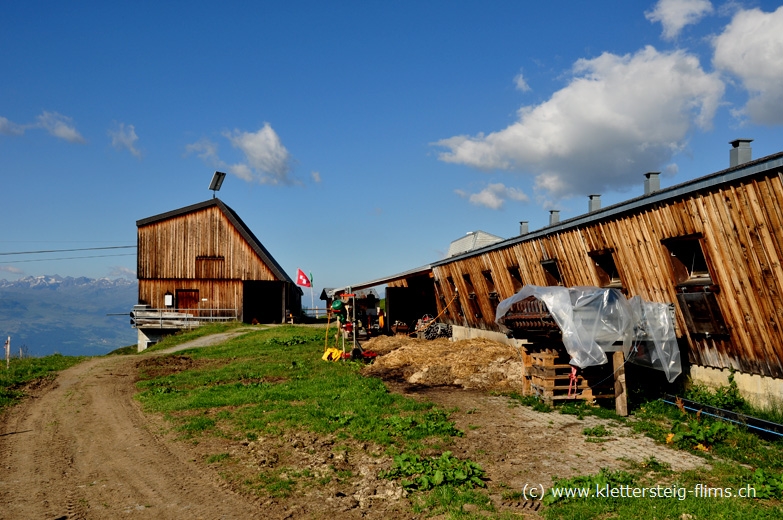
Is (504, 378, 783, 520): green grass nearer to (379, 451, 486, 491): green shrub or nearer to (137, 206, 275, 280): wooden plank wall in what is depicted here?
(379, 451, 486, 491): green shrub

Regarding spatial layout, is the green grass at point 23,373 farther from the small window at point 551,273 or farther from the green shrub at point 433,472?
the small window at point 551,273

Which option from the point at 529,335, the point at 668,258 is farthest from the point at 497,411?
the point at 668,258

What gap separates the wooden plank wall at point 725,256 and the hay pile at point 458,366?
122 inches

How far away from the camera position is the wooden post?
1057 centimetres

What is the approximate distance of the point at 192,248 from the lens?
37469 millimetres

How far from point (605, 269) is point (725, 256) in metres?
4.18

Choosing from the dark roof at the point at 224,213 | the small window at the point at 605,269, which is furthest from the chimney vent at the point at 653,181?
the dark roof at the point at 224,213

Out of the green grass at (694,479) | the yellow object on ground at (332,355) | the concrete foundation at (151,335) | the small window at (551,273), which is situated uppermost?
the concrete foundation at (151,335)

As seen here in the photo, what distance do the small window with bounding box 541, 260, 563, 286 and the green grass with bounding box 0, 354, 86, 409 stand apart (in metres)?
13.8

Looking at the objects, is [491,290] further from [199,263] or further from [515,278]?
[199,263]

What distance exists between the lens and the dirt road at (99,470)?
22.3 ft

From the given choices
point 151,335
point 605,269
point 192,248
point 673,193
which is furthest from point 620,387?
point 151,335

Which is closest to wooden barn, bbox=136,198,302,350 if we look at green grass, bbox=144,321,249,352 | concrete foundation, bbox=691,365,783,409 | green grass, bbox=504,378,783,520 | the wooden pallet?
green grass, bbox=144,321,249,352

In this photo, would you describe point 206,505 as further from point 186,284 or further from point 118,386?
point 186,284
